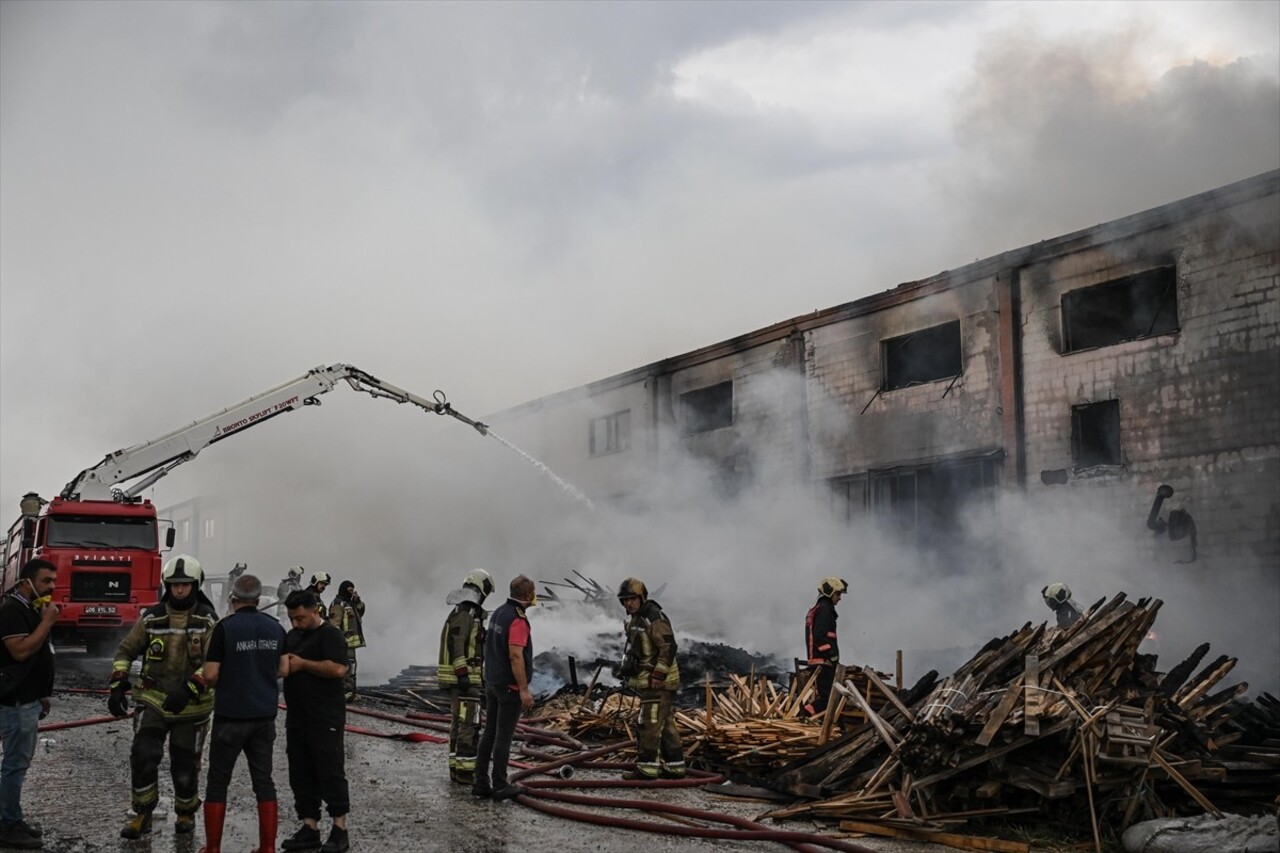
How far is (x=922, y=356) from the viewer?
19969 mm

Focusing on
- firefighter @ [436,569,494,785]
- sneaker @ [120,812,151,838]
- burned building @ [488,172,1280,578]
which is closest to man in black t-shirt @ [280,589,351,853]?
sneaker @ [120,812,151,838]

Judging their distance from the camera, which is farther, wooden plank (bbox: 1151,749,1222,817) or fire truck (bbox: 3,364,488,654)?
fire truck (bbox: 3,364,488,654)

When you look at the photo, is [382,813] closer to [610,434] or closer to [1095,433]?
[1095,433]

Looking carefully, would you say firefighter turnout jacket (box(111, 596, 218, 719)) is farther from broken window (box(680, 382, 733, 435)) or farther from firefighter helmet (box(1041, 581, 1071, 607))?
broken window (box(680, 382, 733, 435))

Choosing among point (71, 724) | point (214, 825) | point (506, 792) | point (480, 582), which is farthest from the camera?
point (71, 724)

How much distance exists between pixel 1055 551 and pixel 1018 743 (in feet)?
35.1

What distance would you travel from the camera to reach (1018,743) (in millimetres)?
6883

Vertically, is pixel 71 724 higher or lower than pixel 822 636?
lower

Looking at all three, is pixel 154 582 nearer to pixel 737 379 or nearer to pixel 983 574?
pixel 737 379

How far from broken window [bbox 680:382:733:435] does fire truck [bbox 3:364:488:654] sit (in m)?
6.41

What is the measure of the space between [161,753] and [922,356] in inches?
623

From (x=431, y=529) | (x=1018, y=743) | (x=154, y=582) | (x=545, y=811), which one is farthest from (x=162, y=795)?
(x=431, y=529)

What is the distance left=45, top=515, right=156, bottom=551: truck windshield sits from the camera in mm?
18438

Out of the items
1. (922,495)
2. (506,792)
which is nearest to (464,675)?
(506,792)
